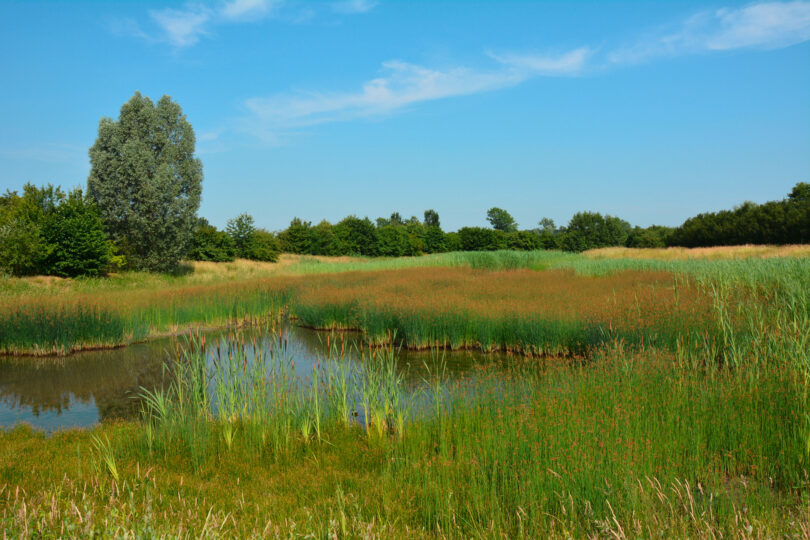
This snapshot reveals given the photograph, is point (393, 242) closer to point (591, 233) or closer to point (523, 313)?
point (591, 233)

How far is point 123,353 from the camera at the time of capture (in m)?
13.2

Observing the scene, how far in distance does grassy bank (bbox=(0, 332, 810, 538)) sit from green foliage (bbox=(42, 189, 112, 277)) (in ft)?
75.4

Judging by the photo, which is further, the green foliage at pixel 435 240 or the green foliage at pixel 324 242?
the green foliage at pixel 435 240

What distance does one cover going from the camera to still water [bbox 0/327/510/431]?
8.47 m

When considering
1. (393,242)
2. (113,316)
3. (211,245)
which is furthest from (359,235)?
(113,316)

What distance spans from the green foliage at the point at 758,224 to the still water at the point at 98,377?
4522cm

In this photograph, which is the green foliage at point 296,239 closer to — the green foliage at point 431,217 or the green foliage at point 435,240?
the green foliage at point 435,240

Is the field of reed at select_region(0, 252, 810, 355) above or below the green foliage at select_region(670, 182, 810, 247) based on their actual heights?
below

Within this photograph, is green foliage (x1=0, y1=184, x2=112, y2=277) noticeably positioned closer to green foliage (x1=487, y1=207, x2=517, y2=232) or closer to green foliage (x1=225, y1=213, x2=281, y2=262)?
green foliage (x1=225, y1=213, x2=281, y2=262)

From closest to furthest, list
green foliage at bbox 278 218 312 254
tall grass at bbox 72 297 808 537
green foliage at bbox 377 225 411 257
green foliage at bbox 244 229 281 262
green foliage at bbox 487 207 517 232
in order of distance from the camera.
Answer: tall grass at bbox 72 297 808 537 → green foliage at bbox 244 229 281 262 → green foliage at bbox 278 218 312 254 → green foliage at bbox 377 225 411 257 → green foliage at bbox 487 207 517 232

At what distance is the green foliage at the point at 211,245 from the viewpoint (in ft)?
135

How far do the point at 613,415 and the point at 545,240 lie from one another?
7617cm

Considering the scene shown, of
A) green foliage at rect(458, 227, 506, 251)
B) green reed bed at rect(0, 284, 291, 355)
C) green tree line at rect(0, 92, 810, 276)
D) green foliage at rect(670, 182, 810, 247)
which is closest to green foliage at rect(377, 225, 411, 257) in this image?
green foliage at rect(458, 227, 506, 251)

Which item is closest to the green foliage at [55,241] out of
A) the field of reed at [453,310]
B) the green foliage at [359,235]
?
the field of reed at [453,310]
